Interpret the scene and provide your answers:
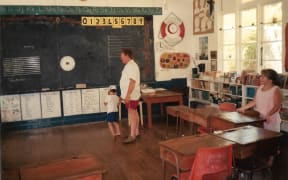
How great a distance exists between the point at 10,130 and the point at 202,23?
16.3 ft

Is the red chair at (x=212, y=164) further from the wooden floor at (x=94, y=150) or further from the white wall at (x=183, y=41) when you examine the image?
the white wall at (x=183, y=41)

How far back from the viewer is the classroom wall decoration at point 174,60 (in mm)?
7930

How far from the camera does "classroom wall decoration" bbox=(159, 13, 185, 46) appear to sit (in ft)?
25.8

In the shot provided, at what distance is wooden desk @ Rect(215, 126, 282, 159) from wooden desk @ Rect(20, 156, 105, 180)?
1386 millimetres

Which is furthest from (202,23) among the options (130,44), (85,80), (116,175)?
(116,175)

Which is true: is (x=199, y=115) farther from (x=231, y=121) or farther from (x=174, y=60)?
(x=174, y=60)

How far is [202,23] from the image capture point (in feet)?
25.3

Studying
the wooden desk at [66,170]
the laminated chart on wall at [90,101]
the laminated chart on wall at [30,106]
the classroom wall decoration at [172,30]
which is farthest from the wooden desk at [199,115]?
the laminated chart on wall at [30,106]

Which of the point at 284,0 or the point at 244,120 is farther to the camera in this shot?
the point at 284,0

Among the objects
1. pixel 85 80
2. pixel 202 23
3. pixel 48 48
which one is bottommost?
pixel 85 80

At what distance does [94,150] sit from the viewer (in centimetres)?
534

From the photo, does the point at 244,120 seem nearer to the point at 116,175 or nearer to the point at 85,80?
the point at 116,175

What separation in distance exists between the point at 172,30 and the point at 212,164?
5623mm

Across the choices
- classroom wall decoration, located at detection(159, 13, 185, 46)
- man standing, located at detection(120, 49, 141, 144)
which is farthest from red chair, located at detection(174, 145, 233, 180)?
classroom wall decoration, located at detection(159, 13, 185, 46)
